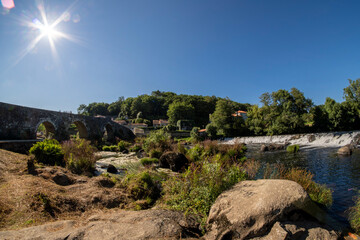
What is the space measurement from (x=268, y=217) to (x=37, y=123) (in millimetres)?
21596

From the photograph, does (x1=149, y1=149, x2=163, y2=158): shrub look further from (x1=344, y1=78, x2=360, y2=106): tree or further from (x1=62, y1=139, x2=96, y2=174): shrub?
(x1=344, y1=78, x2=360, y2=106): tree

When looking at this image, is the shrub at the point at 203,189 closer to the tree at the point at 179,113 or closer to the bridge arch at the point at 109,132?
the bridge arch at the point at 109,132

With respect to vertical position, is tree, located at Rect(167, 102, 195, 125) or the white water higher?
→ tree, located at Rect(167, 102, 195, 125)

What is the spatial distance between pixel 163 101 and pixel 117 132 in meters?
61.9

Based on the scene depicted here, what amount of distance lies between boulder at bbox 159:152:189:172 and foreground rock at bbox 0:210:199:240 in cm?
620

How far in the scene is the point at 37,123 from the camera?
1655 centimetres

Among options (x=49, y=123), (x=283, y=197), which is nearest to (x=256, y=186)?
Result: (x=283, y=197)

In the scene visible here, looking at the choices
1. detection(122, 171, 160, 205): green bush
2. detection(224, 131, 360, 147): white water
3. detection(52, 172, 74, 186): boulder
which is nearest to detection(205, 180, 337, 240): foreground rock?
detection(122, 171, 160, 205): green bush

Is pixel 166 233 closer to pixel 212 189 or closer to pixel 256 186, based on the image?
pixel 212 189

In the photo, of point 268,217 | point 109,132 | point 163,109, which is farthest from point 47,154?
point 163,109

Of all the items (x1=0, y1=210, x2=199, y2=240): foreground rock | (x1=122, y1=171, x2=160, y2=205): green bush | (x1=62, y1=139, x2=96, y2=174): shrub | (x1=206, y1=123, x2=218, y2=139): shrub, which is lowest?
(x1=122, y1=171, x2=160, y2=205): green bush

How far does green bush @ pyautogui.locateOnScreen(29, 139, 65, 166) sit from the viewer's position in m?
8.06

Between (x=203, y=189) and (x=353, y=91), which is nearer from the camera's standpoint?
(x=203, y=189)

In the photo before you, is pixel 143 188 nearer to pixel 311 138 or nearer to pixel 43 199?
pixel 43 199
